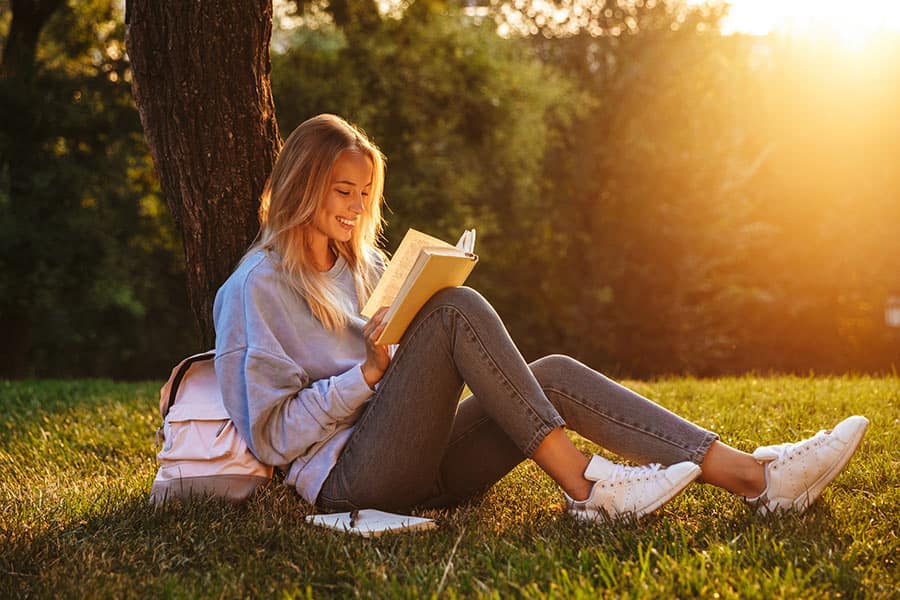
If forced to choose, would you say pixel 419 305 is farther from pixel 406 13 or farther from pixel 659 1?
pixel 659 1

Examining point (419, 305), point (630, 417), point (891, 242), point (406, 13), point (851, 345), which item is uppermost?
point (406, 13)

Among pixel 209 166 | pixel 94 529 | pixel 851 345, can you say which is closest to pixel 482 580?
pixel 94 529

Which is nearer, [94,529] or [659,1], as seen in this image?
[94,529]

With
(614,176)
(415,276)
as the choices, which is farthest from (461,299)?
(614,176)

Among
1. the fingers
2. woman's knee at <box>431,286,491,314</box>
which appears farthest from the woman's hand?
woman's knee at <box>431,286,491,314</box>

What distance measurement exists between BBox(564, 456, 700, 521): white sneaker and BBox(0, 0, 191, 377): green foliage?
10.2m

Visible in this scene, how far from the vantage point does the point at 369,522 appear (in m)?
3.08

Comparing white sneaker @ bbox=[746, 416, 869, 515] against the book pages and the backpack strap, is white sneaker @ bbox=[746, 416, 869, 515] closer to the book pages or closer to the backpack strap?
the book pages

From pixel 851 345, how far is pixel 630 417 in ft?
62.8

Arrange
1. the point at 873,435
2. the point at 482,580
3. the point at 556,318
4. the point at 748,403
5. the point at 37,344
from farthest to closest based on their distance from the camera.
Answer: the point at 556,318, the point at 37,344, the point at 748,403, the point at 873,435, the point at 482,580

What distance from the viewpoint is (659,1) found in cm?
2061

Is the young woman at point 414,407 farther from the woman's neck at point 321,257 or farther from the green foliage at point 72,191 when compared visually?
the green foliage at point 72,191

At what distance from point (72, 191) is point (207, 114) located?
924 centimetres

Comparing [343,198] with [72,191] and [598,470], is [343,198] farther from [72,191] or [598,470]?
[72,191]
